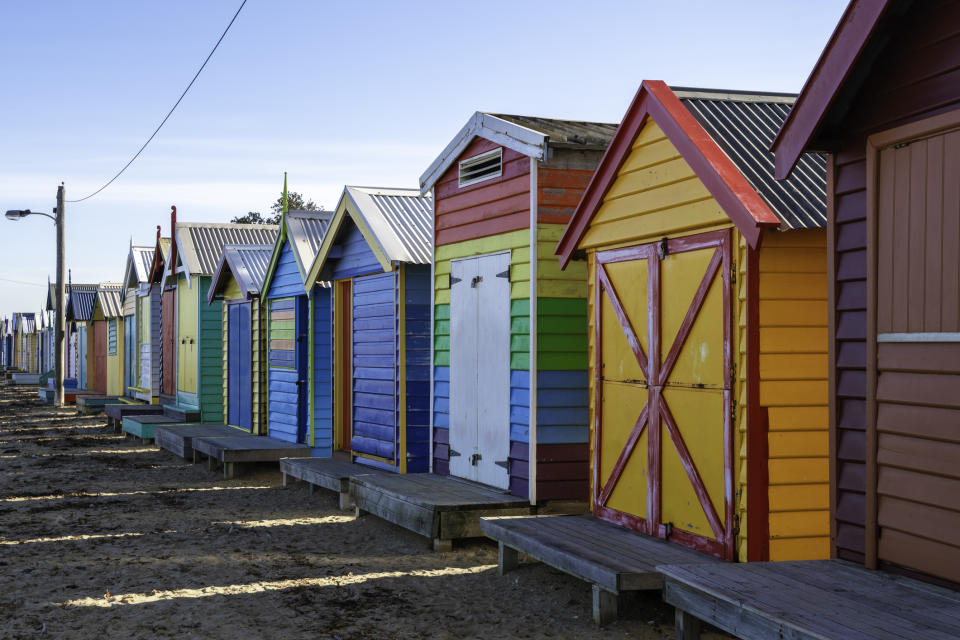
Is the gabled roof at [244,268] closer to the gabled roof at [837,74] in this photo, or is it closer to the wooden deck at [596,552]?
the wooden deck at [596,552]

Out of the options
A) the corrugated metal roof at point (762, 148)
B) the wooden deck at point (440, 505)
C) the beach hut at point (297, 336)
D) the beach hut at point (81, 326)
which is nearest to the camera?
the corrugated metal roof at point (762, 148)

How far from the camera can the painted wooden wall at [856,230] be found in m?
5.14

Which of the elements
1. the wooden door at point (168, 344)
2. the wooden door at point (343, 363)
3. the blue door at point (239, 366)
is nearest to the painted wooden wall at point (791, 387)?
the wooden door at point (343, 363)

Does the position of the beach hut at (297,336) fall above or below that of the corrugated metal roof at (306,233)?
below

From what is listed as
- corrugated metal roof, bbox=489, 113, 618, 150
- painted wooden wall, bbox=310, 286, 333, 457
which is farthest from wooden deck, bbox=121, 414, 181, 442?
corrugated metal roof, bbox=489, 113, 618, 150

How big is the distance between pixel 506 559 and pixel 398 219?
5439 millimetres

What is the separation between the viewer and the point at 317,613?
23.3 ft

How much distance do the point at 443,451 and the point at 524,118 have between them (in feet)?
12.1

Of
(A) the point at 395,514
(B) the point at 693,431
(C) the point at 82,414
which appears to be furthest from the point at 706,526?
(C) the point at 82,414

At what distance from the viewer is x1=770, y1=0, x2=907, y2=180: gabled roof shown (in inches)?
200

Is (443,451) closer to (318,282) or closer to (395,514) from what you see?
(395,514)

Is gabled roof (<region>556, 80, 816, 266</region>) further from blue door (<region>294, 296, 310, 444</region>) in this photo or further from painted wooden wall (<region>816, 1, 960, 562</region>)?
blue door (<region>294, 296, 310, 444</region>)

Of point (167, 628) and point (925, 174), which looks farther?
point (167, 628)

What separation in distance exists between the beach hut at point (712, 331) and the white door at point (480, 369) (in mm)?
1550
